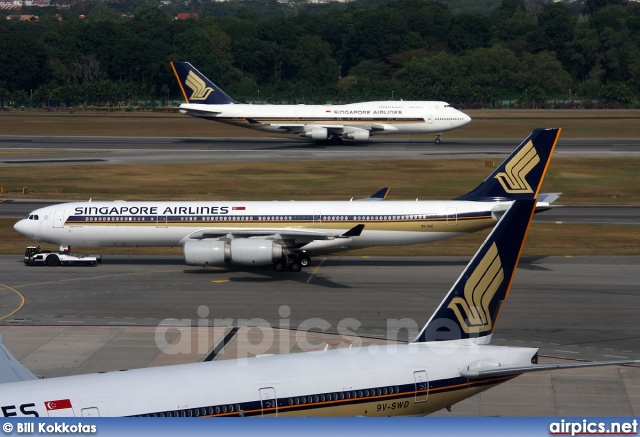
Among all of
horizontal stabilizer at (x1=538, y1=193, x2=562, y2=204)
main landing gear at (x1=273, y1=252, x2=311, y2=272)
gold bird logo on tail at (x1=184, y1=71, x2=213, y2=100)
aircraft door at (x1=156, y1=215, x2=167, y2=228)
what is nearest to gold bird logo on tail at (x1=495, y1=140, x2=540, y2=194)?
horizontal stabilizer at (x1=538, y1=193, x2=562, y2=204)

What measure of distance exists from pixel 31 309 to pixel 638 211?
5016 cm

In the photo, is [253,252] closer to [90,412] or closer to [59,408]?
[90,412]

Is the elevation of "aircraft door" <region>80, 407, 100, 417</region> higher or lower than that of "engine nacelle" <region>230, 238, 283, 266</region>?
higher

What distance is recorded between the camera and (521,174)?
53.5 meters

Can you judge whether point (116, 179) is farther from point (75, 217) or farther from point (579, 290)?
point (579, 290)

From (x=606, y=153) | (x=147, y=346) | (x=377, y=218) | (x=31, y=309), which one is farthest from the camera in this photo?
(x=606, y=153)

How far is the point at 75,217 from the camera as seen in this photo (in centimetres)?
5384

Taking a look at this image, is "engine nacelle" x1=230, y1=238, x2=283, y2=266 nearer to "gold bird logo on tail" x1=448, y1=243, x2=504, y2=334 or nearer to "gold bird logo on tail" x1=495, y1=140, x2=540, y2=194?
"gold bird logo on tail" x1=495, y1=140, x2=540, y2=194

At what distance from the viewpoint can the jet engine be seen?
5000 cm

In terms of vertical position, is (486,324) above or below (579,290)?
above

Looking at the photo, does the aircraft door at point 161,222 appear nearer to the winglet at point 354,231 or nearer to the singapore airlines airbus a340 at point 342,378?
the winglet at point 354,231

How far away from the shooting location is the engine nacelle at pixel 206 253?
49969 millimetres

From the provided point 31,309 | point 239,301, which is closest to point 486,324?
point 239,301
